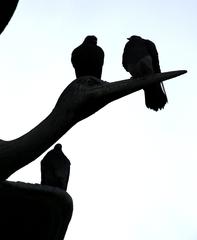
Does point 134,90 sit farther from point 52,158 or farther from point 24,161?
point 52,158

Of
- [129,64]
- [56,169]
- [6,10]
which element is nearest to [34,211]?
[56,169]

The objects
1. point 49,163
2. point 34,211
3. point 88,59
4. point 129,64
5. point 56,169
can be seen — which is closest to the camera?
point 88,59

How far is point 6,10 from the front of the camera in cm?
770

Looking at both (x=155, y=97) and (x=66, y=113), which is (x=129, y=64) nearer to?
(x=155, y=97)

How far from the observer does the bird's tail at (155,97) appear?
25.2 feet

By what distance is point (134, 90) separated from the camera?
6.93 meters

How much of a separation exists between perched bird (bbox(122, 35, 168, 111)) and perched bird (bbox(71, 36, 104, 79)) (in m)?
0.54

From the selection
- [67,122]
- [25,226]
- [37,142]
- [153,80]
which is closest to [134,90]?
[153,80]

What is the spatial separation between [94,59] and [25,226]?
8.84 feet

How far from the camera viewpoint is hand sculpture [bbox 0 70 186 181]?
Answer: 6523 millimetres

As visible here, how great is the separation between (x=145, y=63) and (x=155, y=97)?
47cm

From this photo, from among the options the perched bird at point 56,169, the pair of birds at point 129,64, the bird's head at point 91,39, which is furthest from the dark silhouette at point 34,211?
the bird's head at point 91,39

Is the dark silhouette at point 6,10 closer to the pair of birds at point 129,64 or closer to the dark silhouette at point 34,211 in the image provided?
the pair of birds at point 129,64

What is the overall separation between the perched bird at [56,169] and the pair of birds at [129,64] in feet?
6.63
